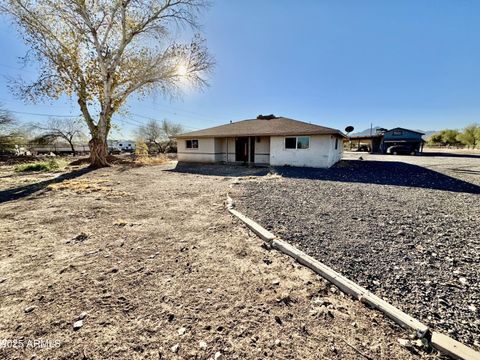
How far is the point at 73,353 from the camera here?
64.1 inches

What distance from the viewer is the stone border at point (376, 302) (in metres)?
1.57

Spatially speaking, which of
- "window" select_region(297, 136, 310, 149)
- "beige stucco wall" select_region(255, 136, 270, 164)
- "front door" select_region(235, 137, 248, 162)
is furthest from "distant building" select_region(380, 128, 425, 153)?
"front door" select_region(235, 137, 248, 162)

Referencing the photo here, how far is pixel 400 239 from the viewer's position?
3412 millimetres

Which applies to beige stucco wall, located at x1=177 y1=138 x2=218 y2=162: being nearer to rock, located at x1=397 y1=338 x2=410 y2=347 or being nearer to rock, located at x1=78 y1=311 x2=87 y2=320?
rock, located at x1=78 y1=311 x2=87 y2=320

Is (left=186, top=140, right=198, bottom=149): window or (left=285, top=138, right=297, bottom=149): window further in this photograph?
(left=186, top=140, right=198, bottom=149): window

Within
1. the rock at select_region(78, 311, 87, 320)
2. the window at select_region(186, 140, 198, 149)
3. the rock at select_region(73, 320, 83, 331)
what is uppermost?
the window at select_region(186, 140, 198, 149)

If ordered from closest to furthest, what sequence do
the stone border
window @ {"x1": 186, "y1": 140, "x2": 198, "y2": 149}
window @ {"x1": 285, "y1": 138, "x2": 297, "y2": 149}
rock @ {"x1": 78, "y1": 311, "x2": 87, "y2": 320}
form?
the stone border
rock @ {"x1": 78, "y1": 311, "x2": 87, "y2": 320}
window @ {"x1": 285, "y1": 138, "x2": 297, "y2": 149}
window @ {"x1": 186, "y1": 140, "x2": 198, "y2": 149}

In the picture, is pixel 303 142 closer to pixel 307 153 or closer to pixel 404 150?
pixel 307 153

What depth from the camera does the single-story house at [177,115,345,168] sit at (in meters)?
13.1

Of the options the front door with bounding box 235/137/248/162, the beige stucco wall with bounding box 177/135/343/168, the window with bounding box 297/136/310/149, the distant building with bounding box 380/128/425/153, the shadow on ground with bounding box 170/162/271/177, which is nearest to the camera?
the shadow on ground with bounding box 170/162/271/177

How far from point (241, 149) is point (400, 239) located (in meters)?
14.2

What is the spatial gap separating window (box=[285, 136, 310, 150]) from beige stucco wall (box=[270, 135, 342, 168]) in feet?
0.64

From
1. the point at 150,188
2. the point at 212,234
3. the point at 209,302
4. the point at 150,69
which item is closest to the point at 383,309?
the point at 209,302

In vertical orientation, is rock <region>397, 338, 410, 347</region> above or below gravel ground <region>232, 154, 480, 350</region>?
below
